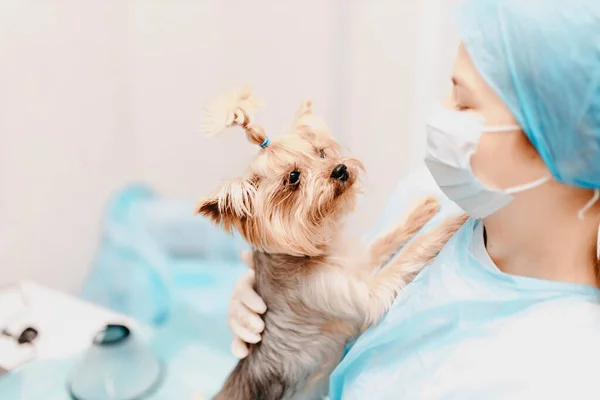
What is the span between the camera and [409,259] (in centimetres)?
116

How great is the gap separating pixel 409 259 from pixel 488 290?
0.21 m

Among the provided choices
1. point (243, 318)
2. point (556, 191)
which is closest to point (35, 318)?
point (243, 318)

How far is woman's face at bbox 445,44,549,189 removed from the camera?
0.86 m

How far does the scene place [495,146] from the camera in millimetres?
872

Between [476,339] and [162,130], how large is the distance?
2075 mm

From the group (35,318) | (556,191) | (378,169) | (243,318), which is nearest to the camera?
(556,191)

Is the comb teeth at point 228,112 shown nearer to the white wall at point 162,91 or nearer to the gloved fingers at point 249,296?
the gloved fingers at point 249,296

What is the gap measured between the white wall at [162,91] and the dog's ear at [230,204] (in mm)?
1118

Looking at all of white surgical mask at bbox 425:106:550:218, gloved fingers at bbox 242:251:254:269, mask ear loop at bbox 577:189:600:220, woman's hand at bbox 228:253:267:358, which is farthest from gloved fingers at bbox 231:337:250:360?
mask ear loop at bbox 577:189:600:220

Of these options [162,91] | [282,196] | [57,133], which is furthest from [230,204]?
[162,91]

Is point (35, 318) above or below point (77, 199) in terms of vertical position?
below

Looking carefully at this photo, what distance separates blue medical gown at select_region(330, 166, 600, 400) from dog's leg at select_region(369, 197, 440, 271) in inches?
6.8

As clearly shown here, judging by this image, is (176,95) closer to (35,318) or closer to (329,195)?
(35,318)

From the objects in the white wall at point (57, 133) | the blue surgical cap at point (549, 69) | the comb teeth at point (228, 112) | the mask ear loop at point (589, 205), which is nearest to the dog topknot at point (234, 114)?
the comb teeth at point (228, 112)
